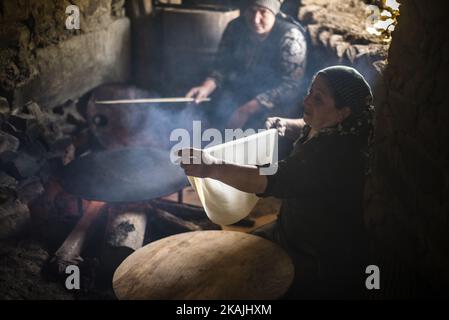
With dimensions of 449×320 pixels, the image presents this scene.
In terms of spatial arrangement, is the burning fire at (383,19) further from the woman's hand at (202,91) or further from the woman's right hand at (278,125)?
the woman's hand at (202,91)

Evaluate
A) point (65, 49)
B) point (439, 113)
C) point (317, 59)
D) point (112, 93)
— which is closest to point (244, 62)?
point (317, 59)

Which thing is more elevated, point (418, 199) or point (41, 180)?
point (418, 199)

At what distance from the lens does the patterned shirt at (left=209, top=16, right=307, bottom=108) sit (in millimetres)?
5969

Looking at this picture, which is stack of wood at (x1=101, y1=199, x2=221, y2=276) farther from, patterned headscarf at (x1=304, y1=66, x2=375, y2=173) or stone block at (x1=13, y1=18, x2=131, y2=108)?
patterned headscarf at (x1=304, y1=66, x2=375, y2=173)

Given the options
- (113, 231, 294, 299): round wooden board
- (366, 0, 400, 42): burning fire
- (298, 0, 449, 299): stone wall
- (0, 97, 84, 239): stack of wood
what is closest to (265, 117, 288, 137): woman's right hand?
(298, 0, 449, 299): stone wall

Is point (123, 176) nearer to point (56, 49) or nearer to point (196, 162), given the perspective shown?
point (196, 162)

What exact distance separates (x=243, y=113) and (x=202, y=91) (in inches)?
27.6

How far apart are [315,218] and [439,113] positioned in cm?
108

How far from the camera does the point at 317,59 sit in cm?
636

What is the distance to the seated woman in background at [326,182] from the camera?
2.76 metres

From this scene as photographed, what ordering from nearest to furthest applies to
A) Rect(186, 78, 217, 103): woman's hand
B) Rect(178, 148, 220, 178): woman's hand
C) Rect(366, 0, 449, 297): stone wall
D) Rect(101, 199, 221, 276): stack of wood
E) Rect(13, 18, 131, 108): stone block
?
Rect(366, 0, 449, 297): stone wall
Rect(178, 148, 220, 178): woman's hand
Rect(101, 199, 221, 276): stack of wood
Rect(13, 18, 131, 108): stone block
Rect(186, 78, 217, 103): woman's hand

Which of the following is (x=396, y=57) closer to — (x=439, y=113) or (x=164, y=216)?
(x=439, y=113)

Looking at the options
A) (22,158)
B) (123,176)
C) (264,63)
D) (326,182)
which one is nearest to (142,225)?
(123,176)

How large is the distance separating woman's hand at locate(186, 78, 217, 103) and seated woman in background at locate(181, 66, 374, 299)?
306 cm
